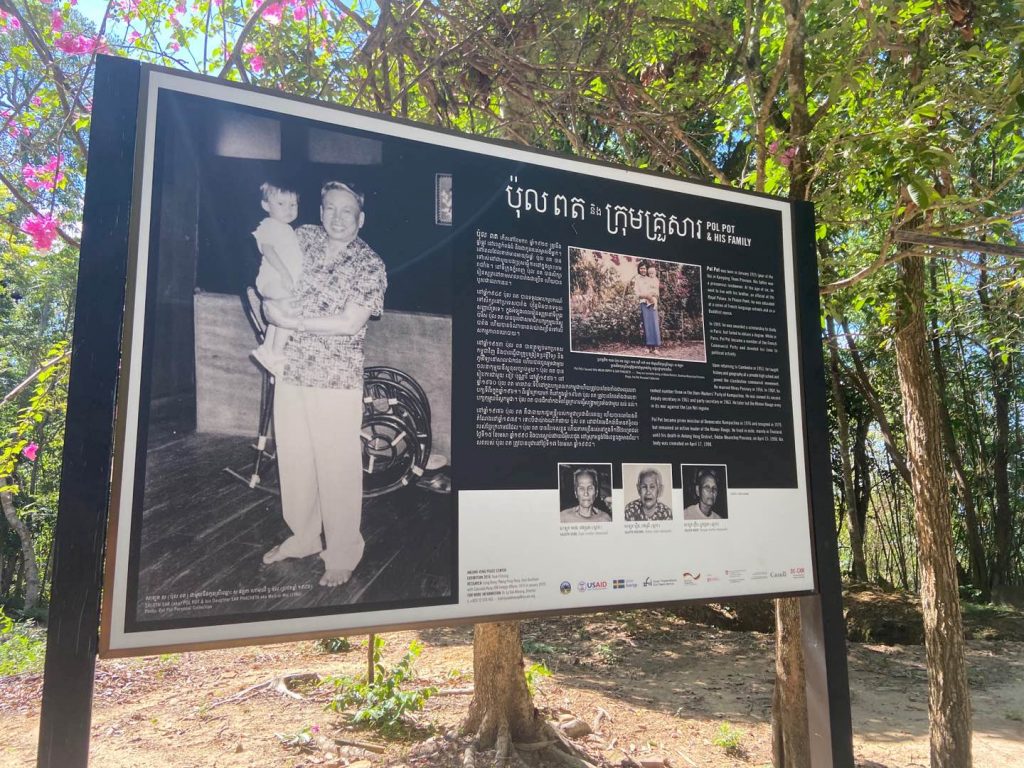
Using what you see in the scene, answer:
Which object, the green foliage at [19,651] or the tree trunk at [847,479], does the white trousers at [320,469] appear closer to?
the green foliage at [19,651]

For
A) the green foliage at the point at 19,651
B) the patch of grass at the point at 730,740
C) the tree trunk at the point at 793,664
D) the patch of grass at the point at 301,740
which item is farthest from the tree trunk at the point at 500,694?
the green foliage at the point at 19,651

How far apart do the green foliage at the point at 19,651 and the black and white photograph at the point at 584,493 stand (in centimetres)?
643

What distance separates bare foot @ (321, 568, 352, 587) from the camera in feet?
5.35

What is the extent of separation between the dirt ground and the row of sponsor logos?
106 inches

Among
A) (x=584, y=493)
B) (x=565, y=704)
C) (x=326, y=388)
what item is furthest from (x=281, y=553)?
(x=565, y=704)

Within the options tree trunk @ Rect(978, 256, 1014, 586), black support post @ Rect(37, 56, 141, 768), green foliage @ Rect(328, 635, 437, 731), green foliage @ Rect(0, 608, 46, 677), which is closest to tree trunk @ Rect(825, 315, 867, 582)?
tree trunk @ Rect(978, 256, 1014, 586)

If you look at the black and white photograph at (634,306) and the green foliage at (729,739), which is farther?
the green foliage at (729,739)

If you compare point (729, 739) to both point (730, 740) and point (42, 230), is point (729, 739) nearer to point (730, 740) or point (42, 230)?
point (730, 740)

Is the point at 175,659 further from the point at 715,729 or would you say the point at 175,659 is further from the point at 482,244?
the point at 482,244

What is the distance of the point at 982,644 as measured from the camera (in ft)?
28.5

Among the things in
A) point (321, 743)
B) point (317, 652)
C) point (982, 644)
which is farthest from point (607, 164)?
point (982, 644)

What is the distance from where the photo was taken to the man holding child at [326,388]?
1.64 m

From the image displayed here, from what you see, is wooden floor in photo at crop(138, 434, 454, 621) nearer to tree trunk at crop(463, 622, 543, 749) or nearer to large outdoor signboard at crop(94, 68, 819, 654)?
large outdoor signboard at crop(94, 68, 819, 654)

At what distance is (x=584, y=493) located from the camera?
1.96 meters
